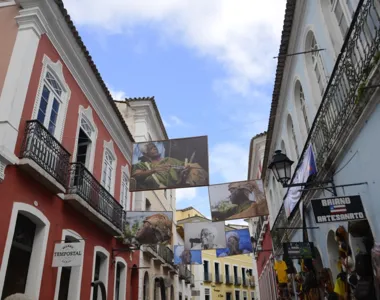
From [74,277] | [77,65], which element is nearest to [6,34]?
[77,65]

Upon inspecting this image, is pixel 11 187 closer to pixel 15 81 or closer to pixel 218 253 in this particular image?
pixel 15 81

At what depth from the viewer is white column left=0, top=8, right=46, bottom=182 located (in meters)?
6.56

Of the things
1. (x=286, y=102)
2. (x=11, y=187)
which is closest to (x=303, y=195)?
(x=286, y=102)

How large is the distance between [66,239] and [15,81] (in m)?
3.76

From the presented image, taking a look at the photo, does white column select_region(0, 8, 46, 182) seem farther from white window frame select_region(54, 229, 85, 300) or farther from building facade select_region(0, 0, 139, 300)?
white window frame select_region(54, 229, 85, 300)

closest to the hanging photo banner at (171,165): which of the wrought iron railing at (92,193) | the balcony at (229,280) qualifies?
the wrought iron railing at (92,193)

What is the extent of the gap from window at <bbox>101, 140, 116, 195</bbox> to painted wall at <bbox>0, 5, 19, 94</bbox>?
15.4ft

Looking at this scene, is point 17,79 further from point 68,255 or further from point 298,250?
point 298,250

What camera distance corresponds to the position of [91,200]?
31.0 feet

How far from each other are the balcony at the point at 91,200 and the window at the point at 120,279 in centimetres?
160

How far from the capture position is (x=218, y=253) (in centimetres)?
1547

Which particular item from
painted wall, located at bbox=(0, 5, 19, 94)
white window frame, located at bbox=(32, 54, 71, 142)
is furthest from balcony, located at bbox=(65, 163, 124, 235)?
painted wall, located at bbox=(0, 5, 19, 94)

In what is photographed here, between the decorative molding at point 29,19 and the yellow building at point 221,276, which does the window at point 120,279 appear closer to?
the decorative molding at point 29,19

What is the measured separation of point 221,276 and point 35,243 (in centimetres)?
3570
